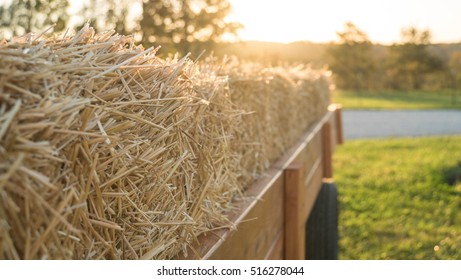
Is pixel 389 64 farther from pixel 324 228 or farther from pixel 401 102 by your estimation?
pixel 324 228

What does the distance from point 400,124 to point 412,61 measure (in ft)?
124

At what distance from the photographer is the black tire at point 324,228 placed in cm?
555

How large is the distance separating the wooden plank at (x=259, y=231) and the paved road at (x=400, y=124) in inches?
529

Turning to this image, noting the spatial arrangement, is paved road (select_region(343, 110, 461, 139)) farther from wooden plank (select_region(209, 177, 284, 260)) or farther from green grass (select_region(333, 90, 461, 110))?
wooden plank (select_region(209, 177, 284, 260))

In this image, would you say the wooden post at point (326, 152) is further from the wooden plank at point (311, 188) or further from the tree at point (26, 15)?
the tree at point (26, 15)

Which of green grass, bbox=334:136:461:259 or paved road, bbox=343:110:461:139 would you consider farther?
paved road, bbox=343:110:461:139

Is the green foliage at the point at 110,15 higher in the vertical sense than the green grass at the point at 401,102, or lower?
higher

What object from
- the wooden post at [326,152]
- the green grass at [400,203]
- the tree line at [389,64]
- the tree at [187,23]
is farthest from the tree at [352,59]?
the wooden post at [326,152]

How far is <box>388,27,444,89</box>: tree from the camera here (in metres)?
55.2

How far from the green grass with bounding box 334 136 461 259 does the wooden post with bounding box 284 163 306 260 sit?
89.9 inches

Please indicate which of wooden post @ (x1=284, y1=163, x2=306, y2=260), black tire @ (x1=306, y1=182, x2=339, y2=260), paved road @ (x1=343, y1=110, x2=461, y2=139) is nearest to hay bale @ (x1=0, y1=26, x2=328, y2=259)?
wooden post @ (x1=284, y1=163, x2=306, y2=260)

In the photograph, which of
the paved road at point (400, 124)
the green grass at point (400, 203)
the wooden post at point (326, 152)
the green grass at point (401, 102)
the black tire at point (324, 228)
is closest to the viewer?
the black tire at point (324, 228)

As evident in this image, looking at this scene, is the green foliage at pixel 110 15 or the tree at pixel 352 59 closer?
the green foliage at pixel 110 15

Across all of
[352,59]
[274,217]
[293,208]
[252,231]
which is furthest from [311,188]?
[352,59]
